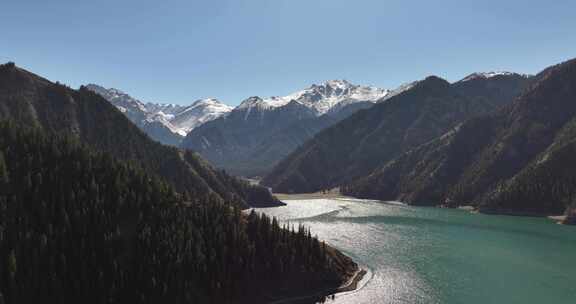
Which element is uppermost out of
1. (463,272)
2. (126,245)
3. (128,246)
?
(126,245)

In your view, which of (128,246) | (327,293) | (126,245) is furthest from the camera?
(126,245)

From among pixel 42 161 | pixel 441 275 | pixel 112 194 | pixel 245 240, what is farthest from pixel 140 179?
pixel 441 275

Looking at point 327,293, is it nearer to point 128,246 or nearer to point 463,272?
point 463,272

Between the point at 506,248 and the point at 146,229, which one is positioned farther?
the point at 506,248

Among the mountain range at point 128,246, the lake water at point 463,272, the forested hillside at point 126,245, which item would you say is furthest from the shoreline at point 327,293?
the lake water at point 463,272

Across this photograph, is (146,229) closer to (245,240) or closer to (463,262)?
(245,240)

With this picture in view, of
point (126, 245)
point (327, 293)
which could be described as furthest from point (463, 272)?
point (126, 245)

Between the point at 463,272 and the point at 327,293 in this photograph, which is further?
the point at 463,272

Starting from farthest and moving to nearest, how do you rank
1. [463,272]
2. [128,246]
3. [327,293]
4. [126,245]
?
[463,272] < [126,245] < [128,246] < [327,293]
